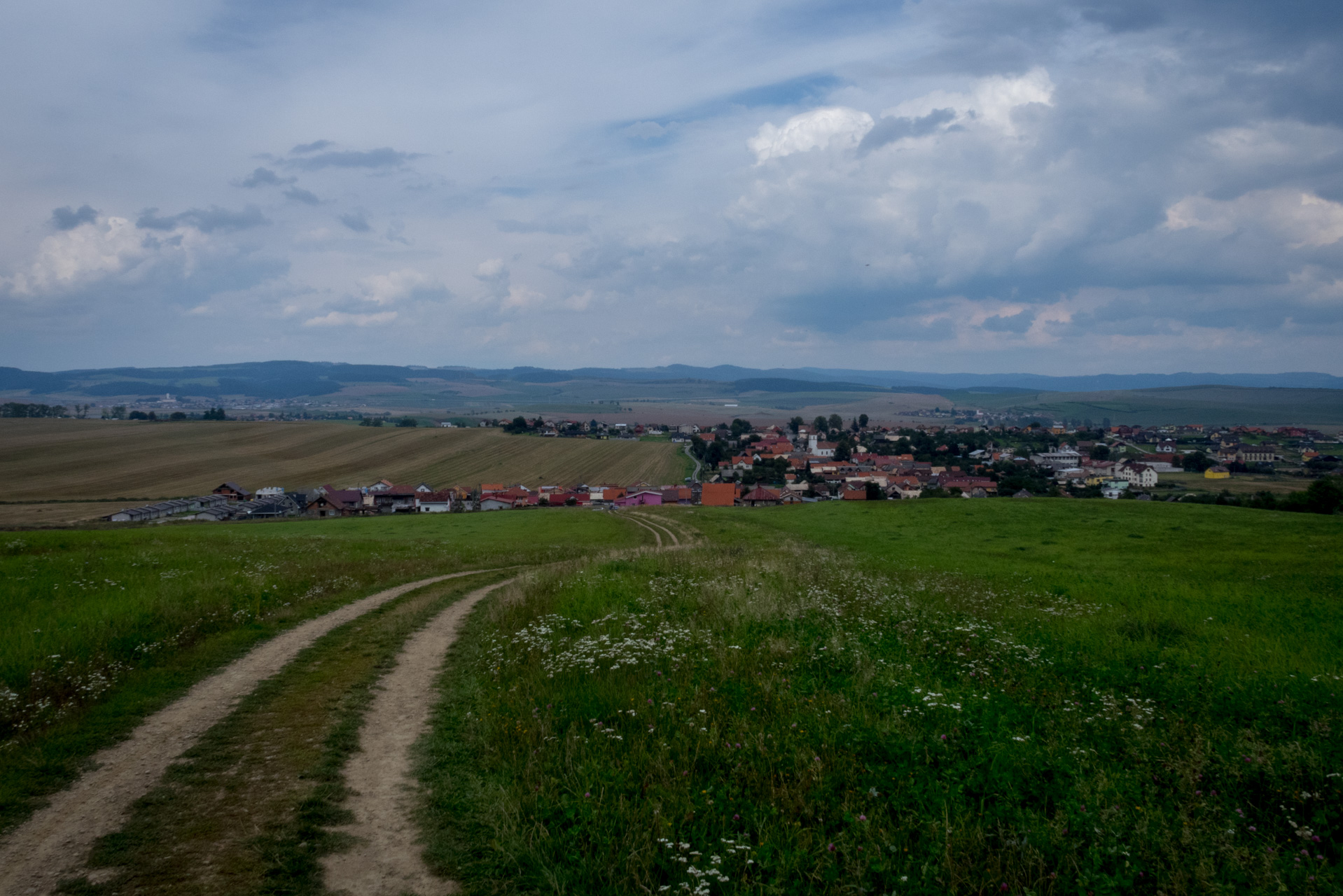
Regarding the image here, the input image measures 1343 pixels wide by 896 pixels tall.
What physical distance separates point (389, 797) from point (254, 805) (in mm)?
1260

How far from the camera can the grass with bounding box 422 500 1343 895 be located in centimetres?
557

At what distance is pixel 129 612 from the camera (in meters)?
13.2

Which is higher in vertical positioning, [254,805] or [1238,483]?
[254,805]

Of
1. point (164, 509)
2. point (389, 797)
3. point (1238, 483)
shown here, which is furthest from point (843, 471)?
point (389, 797)

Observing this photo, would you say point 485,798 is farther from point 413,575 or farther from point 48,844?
point 413,575

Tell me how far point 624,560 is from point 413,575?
712 centimetres

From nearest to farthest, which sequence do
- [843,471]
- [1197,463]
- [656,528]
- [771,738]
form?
[771,738]
[656,528]
[843,471]
[1197,463]

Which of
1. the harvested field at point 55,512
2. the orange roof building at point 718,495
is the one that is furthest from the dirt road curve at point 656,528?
the harvested field at point 55,512

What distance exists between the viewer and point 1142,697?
8.88m

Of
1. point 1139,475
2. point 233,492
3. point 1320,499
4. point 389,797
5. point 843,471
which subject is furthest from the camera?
point 843,471

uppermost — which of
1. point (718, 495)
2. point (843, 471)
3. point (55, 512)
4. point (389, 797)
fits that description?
point (389, 797)

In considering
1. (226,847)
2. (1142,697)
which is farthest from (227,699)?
(1142,697)

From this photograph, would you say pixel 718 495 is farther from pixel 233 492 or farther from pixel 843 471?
pixel 233 492

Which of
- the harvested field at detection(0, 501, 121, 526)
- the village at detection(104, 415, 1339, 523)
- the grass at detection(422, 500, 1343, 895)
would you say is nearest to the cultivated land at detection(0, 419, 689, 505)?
the harvested field at detection(0, 501, 121, 526)
